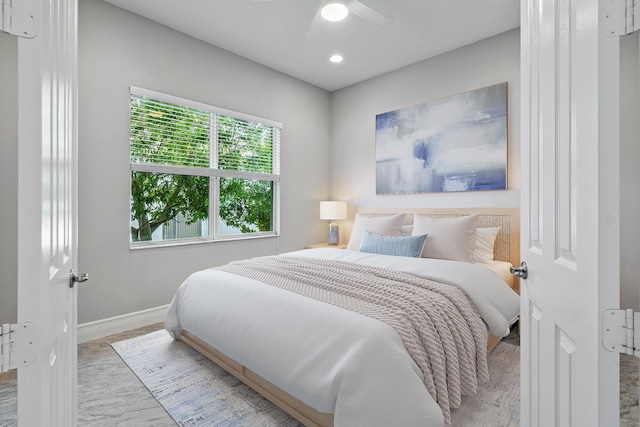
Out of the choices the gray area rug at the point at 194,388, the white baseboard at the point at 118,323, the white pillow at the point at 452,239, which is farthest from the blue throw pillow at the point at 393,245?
the white baseboard at the point at 118,323

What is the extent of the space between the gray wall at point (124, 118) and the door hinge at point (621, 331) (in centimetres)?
322

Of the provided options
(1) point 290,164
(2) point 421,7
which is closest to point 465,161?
(2) point 421,7

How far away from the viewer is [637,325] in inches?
25.0

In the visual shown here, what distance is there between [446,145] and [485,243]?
3.79 ft

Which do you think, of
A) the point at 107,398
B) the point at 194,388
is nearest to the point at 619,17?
the point at 194,388

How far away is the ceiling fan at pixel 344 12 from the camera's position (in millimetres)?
2553

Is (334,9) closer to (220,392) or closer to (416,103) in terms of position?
(416,103)

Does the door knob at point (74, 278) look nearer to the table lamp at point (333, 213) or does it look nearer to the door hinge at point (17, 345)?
the door hinge at point (17, 345)

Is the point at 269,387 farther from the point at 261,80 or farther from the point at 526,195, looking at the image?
the point at 261,80

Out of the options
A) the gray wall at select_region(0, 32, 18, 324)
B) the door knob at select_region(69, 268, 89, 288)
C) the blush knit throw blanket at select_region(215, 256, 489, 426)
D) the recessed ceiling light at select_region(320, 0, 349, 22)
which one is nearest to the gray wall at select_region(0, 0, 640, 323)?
the blush knit throw blanket at select_region(215, 256, 489, 426)

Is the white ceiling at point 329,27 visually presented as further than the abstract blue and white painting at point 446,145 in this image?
No

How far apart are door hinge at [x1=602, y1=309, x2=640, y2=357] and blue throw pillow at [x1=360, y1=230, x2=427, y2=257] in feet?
7.62

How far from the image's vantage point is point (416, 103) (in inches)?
153

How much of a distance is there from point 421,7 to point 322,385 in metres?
3.03
